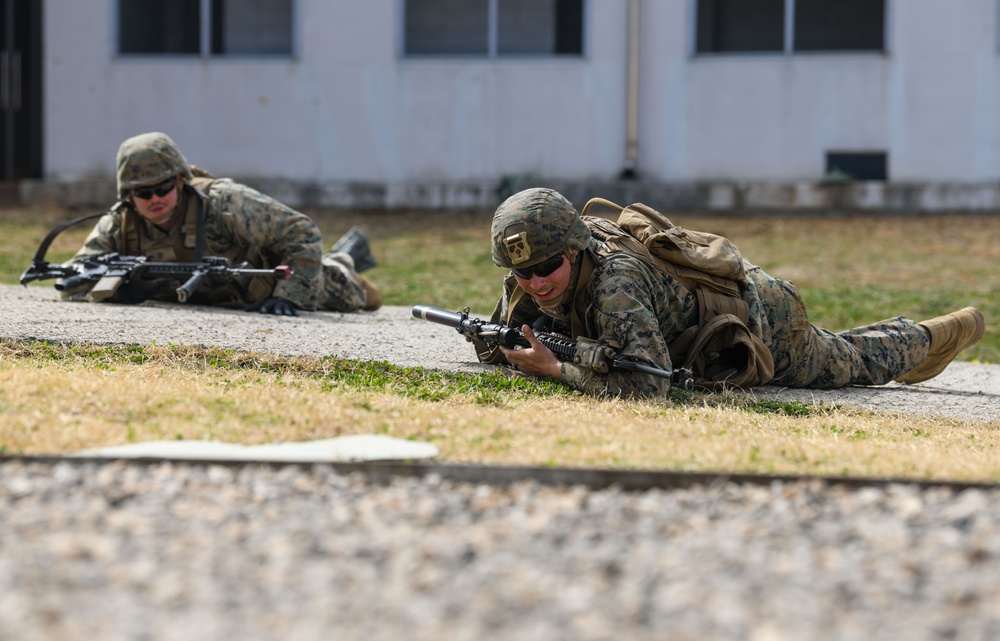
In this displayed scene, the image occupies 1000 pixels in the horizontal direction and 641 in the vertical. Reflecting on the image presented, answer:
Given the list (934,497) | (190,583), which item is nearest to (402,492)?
(190,583)

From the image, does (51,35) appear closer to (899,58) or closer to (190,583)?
(899,58)

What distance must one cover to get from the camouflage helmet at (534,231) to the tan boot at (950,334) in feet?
9.10

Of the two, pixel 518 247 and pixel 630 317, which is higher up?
pixel 518 247

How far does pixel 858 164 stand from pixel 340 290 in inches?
362

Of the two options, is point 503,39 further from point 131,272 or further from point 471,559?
point 471,559

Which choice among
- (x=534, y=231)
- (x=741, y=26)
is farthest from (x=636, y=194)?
(x=534, y=231)

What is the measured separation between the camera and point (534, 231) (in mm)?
6336

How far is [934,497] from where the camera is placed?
14.6ft

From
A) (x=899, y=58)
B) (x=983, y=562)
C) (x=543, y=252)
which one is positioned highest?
(x=899, y=58)

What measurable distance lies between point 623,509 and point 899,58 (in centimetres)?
1361

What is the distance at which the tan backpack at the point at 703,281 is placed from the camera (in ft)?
22.6

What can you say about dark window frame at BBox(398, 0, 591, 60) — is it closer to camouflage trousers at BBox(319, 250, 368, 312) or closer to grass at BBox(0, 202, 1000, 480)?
camouflage trousers at BBox(319, 250, 368, 312)

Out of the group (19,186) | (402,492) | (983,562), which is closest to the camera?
(983,562)

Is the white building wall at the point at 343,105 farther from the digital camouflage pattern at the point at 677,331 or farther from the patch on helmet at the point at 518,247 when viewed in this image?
the patch on helmet at the point at 518,247
